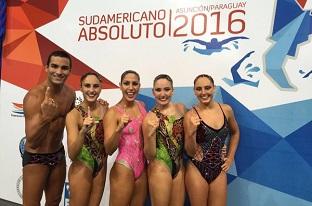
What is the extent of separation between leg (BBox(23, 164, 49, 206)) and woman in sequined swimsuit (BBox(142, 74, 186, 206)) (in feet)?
2.52

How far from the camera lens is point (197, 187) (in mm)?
2551

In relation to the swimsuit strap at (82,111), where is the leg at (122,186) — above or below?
below

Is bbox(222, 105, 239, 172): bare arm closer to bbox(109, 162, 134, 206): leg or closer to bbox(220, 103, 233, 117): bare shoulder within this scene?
bbox(220, 103, 233, 117): bare shoulder

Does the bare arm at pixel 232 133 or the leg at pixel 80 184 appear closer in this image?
the leg at pixel 80 184

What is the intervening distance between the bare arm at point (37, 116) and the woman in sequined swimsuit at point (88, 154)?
15cm

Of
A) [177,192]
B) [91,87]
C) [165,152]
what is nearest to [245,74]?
[165,152]

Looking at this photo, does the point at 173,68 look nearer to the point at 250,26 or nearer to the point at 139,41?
the point at 139,41

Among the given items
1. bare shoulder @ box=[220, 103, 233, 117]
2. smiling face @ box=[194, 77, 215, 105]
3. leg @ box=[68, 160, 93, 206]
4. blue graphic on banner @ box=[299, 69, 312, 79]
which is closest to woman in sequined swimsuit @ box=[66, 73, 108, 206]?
leg @ box=[68, 160, 93, 206]

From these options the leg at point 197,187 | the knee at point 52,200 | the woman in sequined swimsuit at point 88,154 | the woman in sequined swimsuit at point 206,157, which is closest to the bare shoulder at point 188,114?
the woman in sequined swimsuit at point 206,157

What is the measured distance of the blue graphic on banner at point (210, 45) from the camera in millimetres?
2934

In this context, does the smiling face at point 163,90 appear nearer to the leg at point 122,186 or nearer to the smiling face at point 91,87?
the smiling face at point 91,87

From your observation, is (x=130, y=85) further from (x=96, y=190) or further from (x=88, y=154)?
(x=96, y=190)

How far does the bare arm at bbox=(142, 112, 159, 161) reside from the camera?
2393 mm

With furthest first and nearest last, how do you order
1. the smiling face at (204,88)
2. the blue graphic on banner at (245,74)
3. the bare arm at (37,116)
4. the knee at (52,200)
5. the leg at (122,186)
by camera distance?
the blue graphic on banner at (245,74), the knee at (52,200), the smiling face at (204,88), the leg at (122,186), the bare arm at (37,116)
